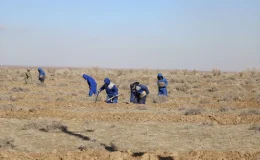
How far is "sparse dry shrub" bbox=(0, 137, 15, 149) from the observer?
10.1 m

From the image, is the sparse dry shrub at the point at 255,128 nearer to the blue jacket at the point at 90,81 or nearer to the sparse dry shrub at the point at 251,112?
the sparse dry shrub at the point at 251,112

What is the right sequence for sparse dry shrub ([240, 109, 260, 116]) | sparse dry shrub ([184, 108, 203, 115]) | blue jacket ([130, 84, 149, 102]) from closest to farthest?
sparse dry shrub ([184, 108, 203, 115]) → sparse dry shrub ([240, 109, 260, 116]) → blue jacket ([130, 84, 149, 102])

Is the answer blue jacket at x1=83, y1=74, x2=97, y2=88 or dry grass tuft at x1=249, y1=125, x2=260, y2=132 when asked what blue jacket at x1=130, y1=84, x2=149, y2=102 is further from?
dry grass tuft at x1=249, y1=125, x2=260, y2=132

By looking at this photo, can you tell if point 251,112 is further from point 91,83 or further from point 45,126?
point 91,83

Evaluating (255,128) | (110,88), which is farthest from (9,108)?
(255,128)

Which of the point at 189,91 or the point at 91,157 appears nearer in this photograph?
the point at 91,157

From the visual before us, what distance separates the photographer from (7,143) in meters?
10.4

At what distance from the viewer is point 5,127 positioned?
510 inches

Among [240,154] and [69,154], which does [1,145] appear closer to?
[69,154]

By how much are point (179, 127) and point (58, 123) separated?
3796 mm

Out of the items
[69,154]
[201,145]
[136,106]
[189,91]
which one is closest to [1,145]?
[69,154]

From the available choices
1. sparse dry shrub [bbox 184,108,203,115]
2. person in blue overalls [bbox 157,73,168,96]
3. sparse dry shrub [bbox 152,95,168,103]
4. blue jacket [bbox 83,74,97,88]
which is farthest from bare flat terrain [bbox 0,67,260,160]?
blue jacket [bbox 83,74,97,88]

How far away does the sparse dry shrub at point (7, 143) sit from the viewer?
10102mm

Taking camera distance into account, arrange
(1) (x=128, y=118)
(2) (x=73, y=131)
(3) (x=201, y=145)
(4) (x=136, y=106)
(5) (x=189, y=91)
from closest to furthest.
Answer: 1. (3) (x=201, y=145)
2. (2) (x=73, y=131)
3. (1) (x=128, y=118)
4. (4) (x=136, y=106)
5. (5) (x=189, y=91)
